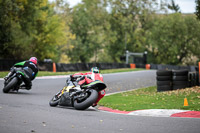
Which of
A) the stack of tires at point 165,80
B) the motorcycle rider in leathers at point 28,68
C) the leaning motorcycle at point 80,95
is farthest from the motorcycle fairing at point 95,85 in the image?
the stack of tires at point 165,80

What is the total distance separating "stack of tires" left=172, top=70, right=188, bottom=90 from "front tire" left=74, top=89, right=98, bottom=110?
10.00 meters

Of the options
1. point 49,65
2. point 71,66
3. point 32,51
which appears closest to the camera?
point 49,65

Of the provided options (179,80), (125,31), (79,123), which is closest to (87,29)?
(125,31)

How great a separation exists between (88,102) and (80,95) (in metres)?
0.47

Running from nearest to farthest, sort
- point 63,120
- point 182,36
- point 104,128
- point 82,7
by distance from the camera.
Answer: point 104,128, point 63,120, point 182,36, point 82,7

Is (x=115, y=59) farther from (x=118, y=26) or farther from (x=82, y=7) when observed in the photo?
(x=82, y=7)

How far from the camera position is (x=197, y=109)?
1227 cm

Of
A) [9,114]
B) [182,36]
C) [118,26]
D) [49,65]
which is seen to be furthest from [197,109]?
[118,26]

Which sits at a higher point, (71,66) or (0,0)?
(0,0)

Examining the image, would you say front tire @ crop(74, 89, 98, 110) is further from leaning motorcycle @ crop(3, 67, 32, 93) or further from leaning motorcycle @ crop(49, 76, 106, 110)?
leaning motorcycle @ crop(3, 67, 32, 93)

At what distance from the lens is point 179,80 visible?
67.3 ft

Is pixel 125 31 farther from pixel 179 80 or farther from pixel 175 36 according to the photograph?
pixel 179 80

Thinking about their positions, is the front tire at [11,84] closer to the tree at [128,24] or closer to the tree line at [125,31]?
the tree line at [125,31]

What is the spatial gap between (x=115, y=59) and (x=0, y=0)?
4535 centimetres
